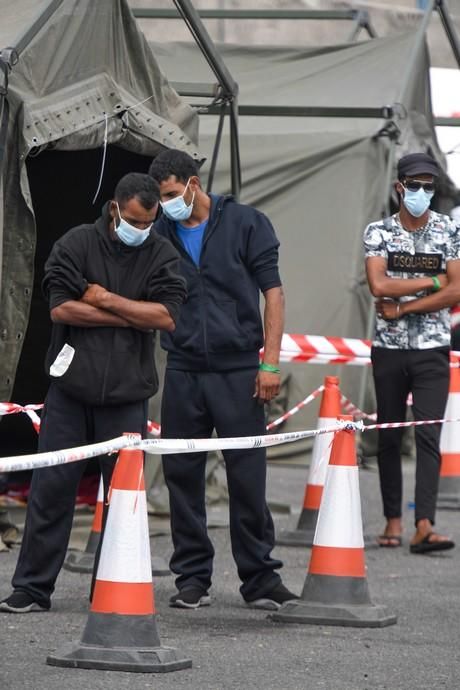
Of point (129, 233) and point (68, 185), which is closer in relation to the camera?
point (129, 233)

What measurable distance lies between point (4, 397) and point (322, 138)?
680cm

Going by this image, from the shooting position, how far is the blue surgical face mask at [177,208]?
6.67 metres

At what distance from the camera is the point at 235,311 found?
6793 mm

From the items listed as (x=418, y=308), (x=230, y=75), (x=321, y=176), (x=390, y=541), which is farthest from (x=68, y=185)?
(x=321, y=176)

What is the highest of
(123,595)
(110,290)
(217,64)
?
(217,64)

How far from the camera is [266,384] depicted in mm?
6730

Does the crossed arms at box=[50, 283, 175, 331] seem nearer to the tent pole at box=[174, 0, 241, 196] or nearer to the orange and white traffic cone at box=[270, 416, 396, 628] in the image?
the orange and white traffic cone at box=[270, 416, 396, 628]

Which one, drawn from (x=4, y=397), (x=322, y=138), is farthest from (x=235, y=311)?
(x=322, y=138)

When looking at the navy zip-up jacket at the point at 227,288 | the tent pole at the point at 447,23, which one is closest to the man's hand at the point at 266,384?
the navy zip-up jacket at the point at 227,288

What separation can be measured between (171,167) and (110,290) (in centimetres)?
69

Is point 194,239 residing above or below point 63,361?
above

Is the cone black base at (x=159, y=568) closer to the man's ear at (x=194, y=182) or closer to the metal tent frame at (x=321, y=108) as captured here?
the man's ear at (x=194, y=182)

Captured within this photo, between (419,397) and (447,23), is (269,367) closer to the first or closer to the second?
(419,397)

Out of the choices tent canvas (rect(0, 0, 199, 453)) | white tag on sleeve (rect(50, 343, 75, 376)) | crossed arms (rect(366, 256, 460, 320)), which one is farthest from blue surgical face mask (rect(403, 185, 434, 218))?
white tag on sleeve (rect(50, 343, 75, 376))
